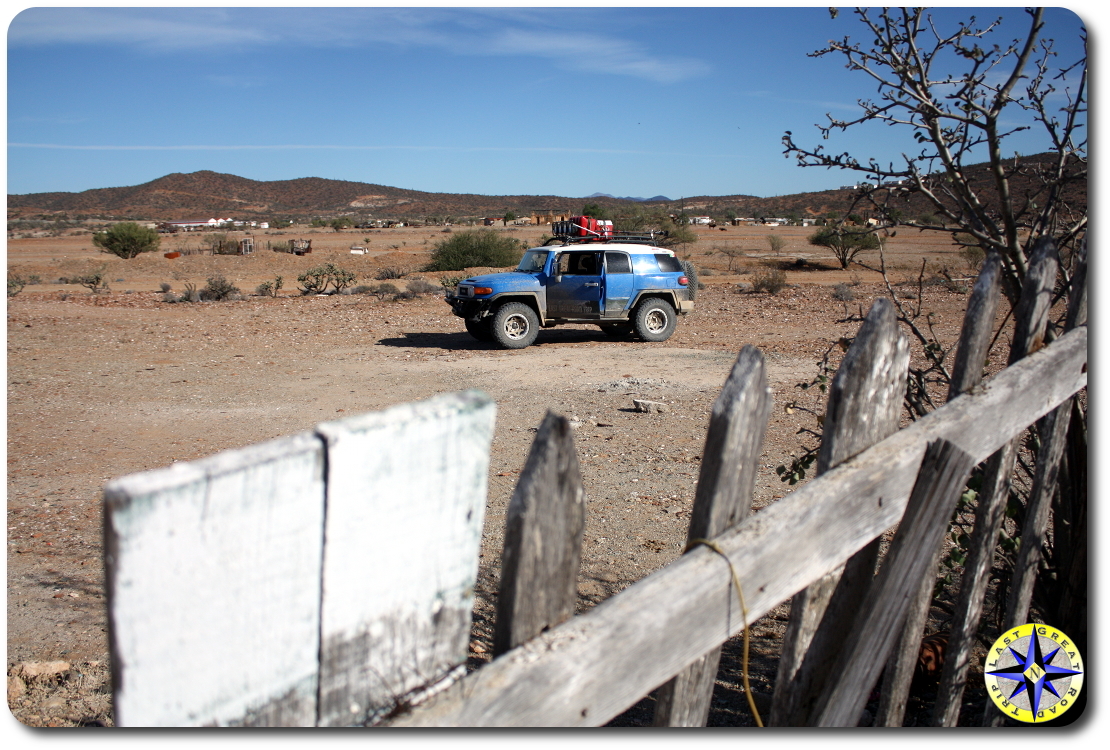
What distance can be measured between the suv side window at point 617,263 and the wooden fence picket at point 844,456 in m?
11.2

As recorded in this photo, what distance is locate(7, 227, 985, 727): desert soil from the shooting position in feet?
12.4

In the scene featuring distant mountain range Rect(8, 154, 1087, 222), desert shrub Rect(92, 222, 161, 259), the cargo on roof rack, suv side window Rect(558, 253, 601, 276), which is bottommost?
suv side window Rect(558, 253, 601, 276)

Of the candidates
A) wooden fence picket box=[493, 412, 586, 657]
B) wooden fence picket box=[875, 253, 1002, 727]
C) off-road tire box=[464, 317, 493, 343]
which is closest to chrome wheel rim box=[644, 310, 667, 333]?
off-road tire box=[464, 317, 493, 343]

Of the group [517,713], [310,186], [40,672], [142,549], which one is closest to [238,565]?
[142,549]

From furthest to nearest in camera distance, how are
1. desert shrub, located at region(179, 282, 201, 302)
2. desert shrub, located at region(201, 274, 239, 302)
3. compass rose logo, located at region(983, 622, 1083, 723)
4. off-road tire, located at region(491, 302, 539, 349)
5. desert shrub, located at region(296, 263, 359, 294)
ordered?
desert shrub, located at region(296, 263, 359, 294) < desert shrub, located at region(201, 274, 239, 302) < desert shrub, located at region(179, 282, 201, 302) < off-road tire, located at region(491, 302, 539, 349) < compass rose logo, located at region(983, 622, 1083, 723)

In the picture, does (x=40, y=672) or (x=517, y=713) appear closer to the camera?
(x=517, y=713)

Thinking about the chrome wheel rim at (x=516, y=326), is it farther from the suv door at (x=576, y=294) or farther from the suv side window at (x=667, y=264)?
the suv side window at (x=667, y=264)

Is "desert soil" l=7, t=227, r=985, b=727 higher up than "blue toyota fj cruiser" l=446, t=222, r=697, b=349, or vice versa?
"blue toyota fj cruiser" l=446, t=222, r=697, b=349

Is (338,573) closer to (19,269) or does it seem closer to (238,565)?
(238,565)

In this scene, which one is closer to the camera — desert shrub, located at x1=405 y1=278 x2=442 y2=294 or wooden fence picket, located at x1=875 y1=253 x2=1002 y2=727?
wooden fence picket, located at x1=875 y1=253 x2=1002 y2=727

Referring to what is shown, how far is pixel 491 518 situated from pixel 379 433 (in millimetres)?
4371

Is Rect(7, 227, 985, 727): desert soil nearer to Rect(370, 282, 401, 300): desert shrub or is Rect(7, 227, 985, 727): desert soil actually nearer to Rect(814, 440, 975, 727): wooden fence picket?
Rect(370, 282, 401, 300): desert shrub

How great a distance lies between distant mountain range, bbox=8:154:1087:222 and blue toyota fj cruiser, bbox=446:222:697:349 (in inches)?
2894

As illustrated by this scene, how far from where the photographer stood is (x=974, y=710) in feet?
9.42
